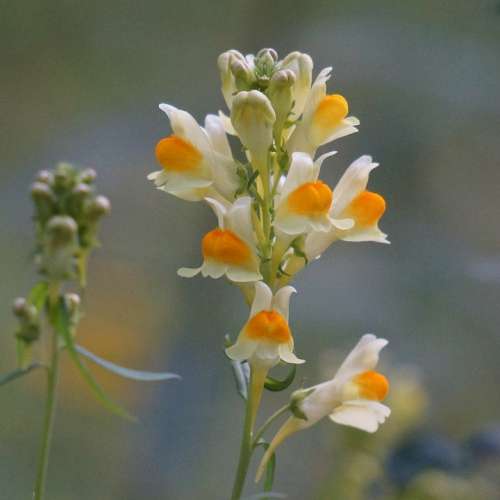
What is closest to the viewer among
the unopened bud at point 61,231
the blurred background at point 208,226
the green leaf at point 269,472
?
the unopened bud at point 61,231

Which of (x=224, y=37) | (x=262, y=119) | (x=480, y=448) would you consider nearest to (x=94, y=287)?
(x=224, y=37)

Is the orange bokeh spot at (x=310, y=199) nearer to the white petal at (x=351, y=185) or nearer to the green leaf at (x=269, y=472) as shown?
the white petal at (x=351, y=185)

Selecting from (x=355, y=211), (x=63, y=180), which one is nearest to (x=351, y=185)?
(x=355, y=211)

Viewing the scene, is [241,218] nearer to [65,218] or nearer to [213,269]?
[213,269]

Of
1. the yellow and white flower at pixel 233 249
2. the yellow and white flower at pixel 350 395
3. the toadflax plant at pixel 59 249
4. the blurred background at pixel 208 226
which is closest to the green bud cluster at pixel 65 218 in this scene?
the toadflax plant at pixel 59 249

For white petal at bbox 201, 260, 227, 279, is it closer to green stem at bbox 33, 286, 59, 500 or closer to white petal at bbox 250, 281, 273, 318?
white petal at bbox 250, 281, 273, 318

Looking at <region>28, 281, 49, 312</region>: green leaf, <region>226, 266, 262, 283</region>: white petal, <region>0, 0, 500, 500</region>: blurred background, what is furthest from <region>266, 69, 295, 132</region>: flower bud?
<region>0, 0, 500, 500</region>: blurred background
